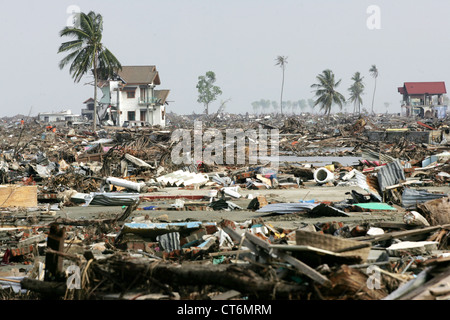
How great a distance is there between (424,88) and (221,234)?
93030 mm

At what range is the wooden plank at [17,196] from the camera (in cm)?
1175

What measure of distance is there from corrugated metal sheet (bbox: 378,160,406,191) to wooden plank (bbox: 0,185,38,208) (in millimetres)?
7976

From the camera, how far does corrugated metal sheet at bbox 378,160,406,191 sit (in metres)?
12.4

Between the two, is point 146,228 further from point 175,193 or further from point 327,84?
point 327,84

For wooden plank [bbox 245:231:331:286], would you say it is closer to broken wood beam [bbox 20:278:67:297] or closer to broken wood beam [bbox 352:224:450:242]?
broken wood beam [bbox 20:278:67:297]

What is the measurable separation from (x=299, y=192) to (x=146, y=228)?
7.25 meters

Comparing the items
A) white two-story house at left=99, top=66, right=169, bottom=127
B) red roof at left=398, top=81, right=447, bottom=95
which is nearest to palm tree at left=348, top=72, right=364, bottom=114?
red roof at left=398, top=81, right=447, bottom=95

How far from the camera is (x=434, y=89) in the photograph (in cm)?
9194

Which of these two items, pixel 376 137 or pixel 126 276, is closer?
pixel 126 276

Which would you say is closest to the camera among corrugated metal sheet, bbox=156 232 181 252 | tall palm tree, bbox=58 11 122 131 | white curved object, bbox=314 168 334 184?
corrugated metal sheet, bbox=156 232 181 252

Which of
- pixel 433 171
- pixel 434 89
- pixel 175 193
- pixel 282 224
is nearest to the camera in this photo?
pixel 282 224

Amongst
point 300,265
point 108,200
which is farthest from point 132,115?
point 300,265

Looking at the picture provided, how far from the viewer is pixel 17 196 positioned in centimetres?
1195
